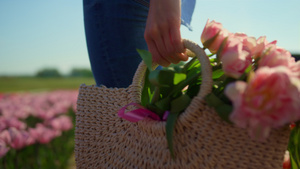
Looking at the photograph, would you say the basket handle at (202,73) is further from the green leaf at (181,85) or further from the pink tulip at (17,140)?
the pink tulip at (17,140)

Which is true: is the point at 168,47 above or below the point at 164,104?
above

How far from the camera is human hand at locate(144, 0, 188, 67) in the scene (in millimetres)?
721

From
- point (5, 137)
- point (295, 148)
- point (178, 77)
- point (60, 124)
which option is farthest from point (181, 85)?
point (60, 124)

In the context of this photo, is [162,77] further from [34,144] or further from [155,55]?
[34,144]

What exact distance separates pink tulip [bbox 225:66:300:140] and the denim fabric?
55cm

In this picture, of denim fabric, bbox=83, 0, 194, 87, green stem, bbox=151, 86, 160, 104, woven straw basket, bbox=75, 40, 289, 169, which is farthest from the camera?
denim fabric, bbox=83, 0, 194, 87

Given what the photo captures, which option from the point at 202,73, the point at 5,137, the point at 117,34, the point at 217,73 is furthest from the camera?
the point at 5,137

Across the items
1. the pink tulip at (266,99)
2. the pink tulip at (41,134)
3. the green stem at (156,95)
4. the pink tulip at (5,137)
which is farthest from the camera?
the pink tulip at (41,134)

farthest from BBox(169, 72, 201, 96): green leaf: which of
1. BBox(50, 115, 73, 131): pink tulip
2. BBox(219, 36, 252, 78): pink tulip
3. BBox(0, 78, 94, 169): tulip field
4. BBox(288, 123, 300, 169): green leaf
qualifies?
BBox(50, 115, 73, 131): pink tulip

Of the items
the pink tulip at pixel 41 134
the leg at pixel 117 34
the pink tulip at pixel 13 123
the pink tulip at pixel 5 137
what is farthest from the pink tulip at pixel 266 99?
the pink tulip at pixel 13 123

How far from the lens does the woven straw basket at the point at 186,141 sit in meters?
0.58

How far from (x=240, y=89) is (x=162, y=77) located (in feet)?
0.67

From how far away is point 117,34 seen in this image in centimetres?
98

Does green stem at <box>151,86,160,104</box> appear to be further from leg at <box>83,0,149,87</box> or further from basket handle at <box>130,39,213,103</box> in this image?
leg at <box>83,0,149,87</box>
